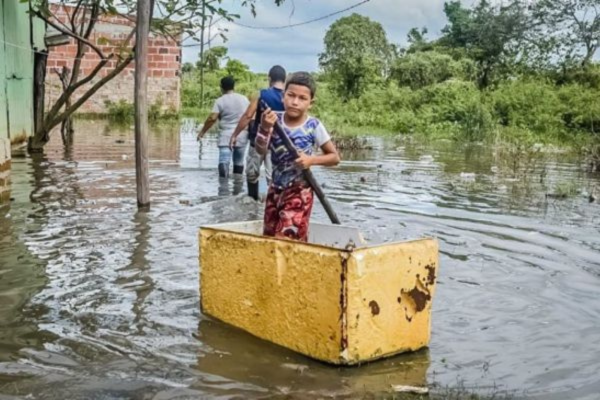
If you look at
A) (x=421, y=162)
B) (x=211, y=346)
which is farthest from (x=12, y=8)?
(x=211, y=346)

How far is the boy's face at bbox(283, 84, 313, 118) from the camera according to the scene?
4902 millimetres

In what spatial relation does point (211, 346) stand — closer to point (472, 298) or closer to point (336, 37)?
point (472, 298)

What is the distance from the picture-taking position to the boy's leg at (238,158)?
1133 cm

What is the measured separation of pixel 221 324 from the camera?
4680 millimetres

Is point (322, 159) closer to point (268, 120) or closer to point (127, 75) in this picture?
point (268, 120)

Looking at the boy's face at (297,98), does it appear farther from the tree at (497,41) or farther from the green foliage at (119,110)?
the tree at (497,41)

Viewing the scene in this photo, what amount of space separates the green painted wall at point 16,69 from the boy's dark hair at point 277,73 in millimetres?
6158

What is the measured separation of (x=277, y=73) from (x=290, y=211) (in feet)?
11.3

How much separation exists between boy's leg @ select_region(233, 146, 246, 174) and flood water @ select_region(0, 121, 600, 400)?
0.44m

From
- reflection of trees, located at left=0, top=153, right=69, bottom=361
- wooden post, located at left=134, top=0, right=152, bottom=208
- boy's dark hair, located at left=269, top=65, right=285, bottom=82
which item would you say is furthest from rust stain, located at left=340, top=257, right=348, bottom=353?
wooden post, located at left=134, top=0, right=152, bottom=208

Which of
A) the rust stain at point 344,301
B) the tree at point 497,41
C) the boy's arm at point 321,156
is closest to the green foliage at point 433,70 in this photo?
the tree at point 497,41

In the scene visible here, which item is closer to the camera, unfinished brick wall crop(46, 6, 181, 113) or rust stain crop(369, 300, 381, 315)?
rust stain crop(369, 300, 381, 315)

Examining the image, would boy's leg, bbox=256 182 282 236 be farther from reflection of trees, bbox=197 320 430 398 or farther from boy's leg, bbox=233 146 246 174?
boy's leg, bbox=233 146 246 174

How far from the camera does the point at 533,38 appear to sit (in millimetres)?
32812
